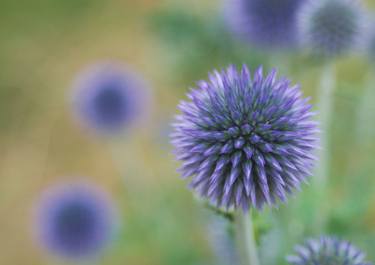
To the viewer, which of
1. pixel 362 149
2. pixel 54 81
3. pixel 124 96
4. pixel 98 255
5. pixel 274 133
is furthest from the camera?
pixel 54 81

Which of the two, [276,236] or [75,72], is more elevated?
[75,72]

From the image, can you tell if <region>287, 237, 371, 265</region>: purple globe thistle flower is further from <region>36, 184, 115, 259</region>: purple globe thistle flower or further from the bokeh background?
<region>36, 184, 115, 259</region>: purple globe thistle flower

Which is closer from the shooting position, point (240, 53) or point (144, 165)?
point (240, 53)

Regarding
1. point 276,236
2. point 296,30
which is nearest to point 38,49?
point 296,30

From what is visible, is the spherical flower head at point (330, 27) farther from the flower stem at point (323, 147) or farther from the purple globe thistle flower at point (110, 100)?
the purple globe thistle flower at point (110, 100)

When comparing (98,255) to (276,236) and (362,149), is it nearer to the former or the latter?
(276,236)

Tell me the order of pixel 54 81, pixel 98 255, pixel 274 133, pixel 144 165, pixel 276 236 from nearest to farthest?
1. pixel 274 133
2. pixel 276 236
3. pixel 98 255
4. pixel 144 165
5. pixel 54 81

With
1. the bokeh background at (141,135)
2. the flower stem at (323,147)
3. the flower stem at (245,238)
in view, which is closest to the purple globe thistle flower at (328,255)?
the flower stem at (245,238)

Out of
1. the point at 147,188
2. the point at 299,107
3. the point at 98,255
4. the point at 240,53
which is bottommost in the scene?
the point at 98,255
